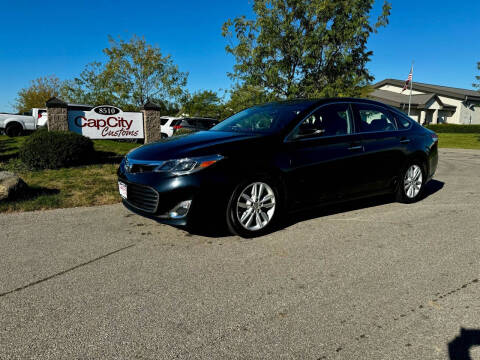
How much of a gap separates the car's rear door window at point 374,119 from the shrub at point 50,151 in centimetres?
752

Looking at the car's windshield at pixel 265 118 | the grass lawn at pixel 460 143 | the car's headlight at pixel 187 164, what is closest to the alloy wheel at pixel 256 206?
the car's headlight at pixel 187 164

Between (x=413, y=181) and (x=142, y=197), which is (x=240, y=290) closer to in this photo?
(x=142, y=197)

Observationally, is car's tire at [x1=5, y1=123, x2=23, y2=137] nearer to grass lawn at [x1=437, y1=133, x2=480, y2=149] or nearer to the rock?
the rock

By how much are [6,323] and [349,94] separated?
16.7m

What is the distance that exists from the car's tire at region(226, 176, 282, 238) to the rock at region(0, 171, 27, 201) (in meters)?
4.00

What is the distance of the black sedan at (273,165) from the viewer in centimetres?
389

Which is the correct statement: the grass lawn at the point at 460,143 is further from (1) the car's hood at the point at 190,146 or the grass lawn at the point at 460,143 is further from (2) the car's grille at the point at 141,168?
(2) the car's grille at the point at 141,168

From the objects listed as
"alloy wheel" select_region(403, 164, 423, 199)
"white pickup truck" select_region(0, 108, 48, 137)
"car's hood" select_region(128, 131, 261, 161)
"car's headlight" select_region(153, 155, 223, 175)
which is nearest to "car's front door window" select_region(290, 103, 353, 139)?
"car's hood" select_region(128, 131, 261, 161)

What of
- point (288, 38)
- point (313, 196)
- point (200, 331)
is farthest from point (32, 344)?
point (288, 38)

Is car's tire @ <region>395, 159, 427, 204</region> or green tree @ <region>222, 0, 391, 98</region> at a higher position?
green tree @ <region>222, 0, 391, 98</region>

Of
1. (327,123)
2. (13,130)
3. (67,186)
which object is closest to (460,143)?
(327,123)

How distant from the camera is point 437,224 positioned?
4.81 metres

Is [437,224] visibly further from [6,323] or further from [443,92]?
[443,92]

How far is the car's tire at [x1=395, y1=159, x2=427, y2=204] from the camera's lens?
18.6ft
